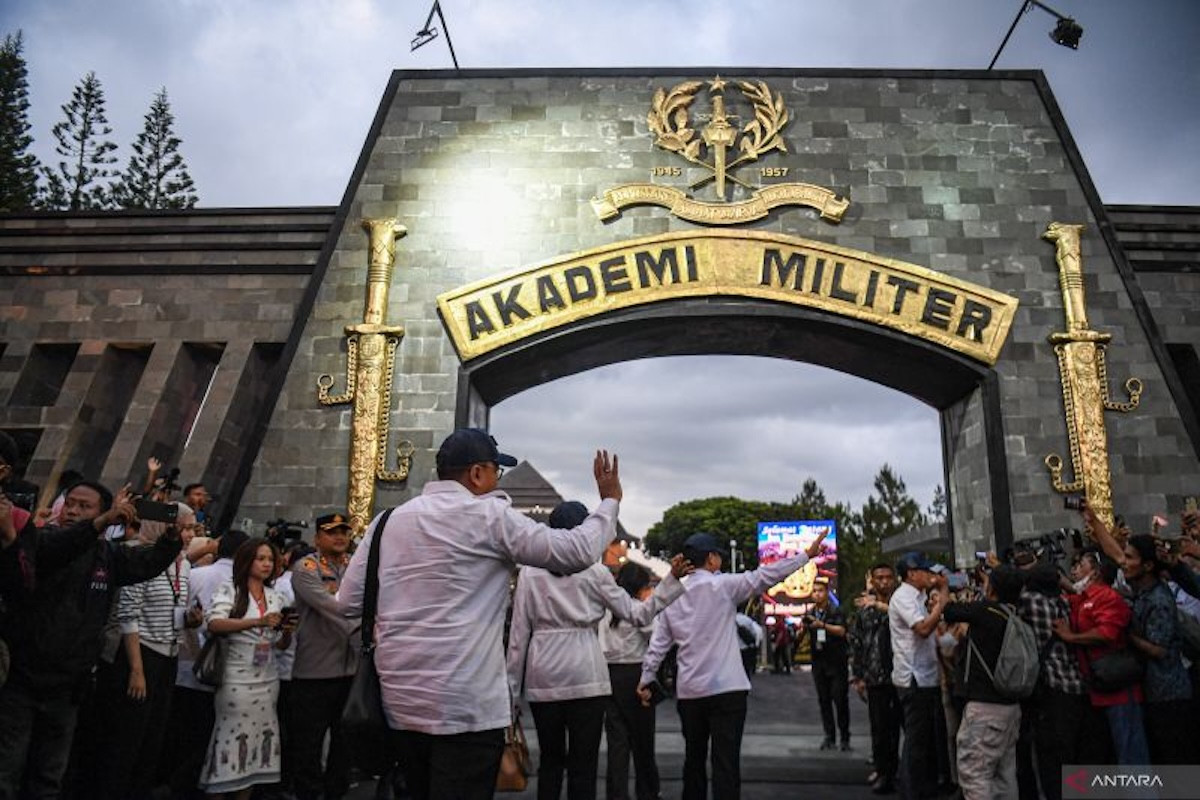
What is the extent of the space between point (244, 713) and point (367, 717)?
2.74 m

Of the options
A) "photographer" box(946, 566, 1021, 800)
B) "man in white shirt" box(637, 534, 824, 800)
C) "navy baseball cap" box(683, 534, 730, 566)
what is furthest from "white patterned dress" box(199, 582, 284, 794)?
"photographer" box(946, 566, 1021, 800)

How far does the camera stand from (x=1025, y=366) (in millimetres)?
11539

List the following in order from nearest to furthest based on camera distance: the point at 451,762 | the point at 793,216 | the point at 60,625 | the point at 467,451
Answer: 1. the point at 451,762
2. the point at 467,451
3. the point at 60,625
4. the point at 793,216

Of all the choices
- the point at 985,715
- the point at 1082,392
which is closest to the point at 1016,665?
the point at 985,715

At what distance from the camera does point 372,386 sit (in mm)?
11477

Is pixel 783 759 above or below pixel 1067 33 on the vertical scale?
below

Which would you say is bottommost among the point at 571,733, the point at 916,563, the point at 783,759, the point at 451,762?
the point at 783,759

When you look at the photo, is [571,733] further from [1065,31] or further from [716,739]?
[1065,31]

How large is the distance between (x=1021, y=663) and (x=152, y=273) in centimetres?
1316

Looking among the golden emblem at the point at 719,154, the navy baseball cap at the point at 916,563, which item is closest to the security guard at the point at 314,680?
the navy baseball cap at the point at 916,563

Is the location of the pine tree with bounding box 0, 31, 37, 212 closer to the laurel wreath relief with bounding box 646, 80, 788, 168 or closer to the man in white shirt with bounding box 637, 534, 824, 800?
the laurel wreath relief with bounding box 646, 80, 788, 168

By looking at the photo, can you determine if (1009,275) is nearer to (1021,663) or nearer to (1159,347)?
(1159,347)

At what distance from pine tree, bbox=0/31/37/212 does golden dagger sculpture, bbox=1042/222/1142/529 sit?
28698 millimetres

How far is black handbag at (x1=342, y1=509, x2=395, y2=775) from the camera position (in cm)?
300
